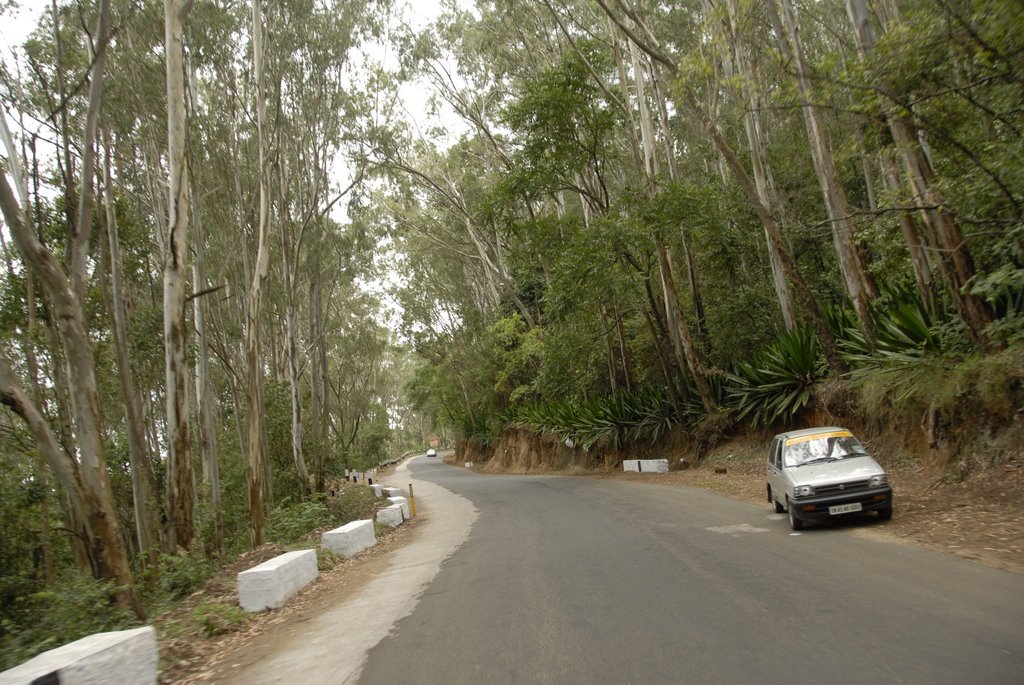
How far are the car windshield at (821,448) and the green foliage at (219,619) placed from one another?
7828 millimetres

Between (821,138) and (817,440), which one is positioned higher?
(821,138)

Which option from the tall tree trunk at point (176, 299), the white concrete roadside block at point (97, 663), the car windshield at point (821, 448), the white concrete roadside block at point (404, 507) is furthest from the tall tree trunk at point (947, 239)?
the white concrete roadside block at point (404, 507)

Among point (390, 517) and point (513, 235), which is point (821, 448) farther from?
point (513, 235)

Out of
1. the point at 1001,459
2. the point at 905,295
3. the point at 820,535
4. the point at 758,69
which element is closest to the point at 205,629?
the point at 820,535

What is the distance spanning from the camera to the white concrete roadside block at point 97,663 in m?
4.83

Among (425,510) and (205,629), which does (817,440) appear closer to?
(205,629)

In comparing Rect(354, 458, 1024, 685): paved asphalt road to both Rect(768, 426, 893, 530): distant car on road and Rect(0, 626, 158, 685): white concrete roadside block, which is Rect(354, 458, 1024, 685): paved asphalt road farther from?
Rect(0, 626, 158, 685): white concrete roadside block

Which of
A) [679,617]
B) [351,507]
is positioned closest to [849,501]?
[679,617]

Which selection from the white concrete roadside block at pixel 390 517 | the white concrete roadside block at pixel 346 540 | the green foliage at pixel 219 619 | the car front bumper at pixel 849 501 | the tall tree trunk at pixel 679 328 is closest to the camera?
the green foliage at pixel 219 619

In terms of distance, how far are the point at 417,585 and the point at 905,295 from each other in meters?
11.2

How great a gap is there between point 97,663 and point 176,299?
33.5 feet

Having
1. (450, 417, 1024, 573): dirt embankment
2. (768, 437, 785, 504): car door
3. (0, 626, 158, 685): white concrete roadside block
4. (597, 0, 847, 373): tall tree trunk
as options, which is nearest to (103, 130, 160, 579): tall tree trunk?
(0, 626, 158, 685): white concrete roadside block

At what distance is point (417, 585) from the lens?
929 cm

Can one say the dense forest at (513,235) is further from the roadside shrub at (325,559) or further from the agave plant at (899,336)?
the roadside shrub at (325,559)
